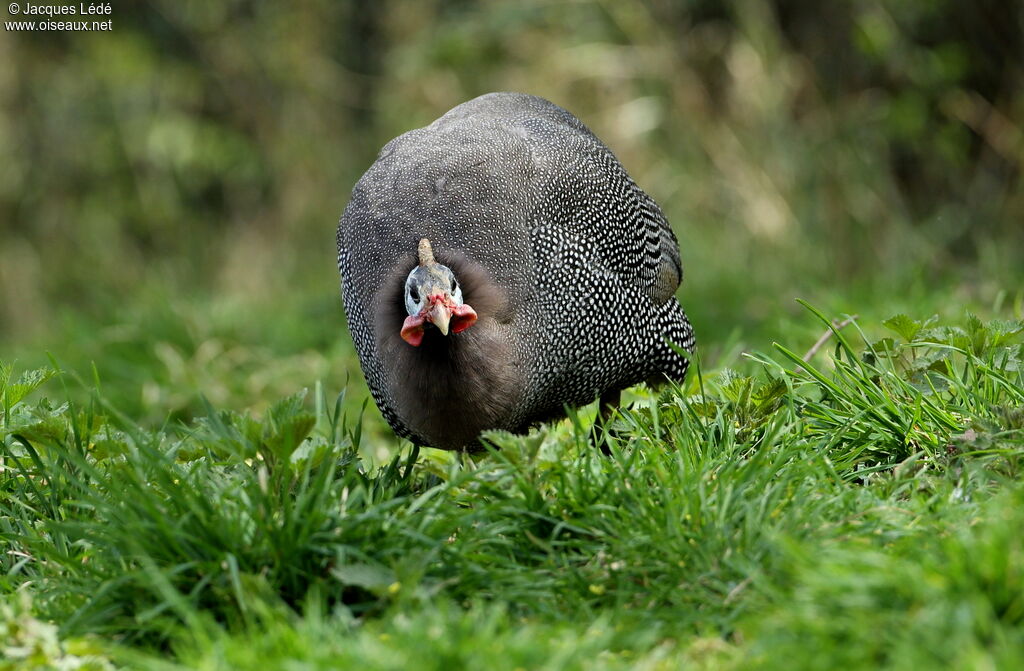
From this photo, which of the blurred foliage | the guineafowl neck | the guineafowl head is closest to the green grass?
the guineafowl neck

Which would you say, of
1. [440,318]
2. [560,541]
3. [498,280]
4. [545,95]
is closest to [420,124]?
[545,95]

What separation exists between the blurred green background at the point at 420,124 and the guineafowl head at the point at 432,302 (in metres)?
1.95

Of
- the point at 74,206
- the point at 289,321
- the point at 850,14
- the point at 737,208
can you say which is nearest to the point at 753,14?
the point at 850,14

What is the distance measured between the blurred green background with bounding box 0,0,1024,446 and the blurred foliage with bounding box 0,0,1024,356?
2 cm

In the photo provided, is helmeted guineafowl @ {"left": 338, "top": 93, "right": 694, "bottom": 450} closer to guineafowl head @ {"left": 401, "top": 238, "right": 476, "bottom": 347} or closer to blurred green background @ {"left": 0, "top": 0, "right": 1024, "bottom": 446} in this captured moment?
guineafowl head @ {"left": 401, "top": 238, "right": 476, "bottom": 347}

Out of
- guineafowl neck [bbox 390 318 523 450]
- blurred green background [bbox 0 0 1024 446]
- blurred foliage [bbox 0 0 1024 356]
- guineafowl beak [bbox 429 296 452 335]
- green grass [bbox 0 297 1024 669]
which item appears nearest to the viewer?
green grass [bbox 0 297 1024 669]

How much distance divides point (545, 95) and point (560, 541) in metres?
7.67

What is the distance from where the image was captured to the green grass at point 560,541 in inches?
95.0

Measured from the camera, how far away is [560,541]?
3086mm

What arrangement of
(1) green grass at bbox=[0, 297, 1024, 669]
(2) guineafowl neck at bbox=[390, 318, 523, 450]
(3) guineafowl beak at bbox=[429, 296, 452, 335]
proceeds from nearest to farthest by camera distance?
1. (1) green grass at bbox=[0, 297, 1024, 669]
2. (3) guineafowl beak at bbox=[429, 296, 452, 335]
3. (2) guineafowl neck at bbox=[390, 318, 523, 450]

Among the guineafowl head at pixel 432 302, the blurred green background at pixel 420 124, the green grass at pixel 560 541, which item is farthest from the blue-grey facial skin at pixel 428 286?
the blurred green background at pixel 420 124

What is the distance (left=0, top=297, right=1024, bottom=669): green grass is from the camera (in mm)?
2414

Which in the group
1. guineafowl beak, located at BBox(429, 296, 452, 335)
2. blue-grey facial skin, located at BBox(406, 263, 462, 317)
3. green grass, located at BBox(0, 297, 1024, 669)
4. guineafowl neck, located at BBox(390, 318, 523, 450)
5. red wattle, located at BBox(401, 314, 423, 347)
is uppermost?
blue-grey facial skin, located at BBox(406, 263, 462, 317)

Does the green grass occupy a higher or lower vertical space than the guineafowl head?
lower
